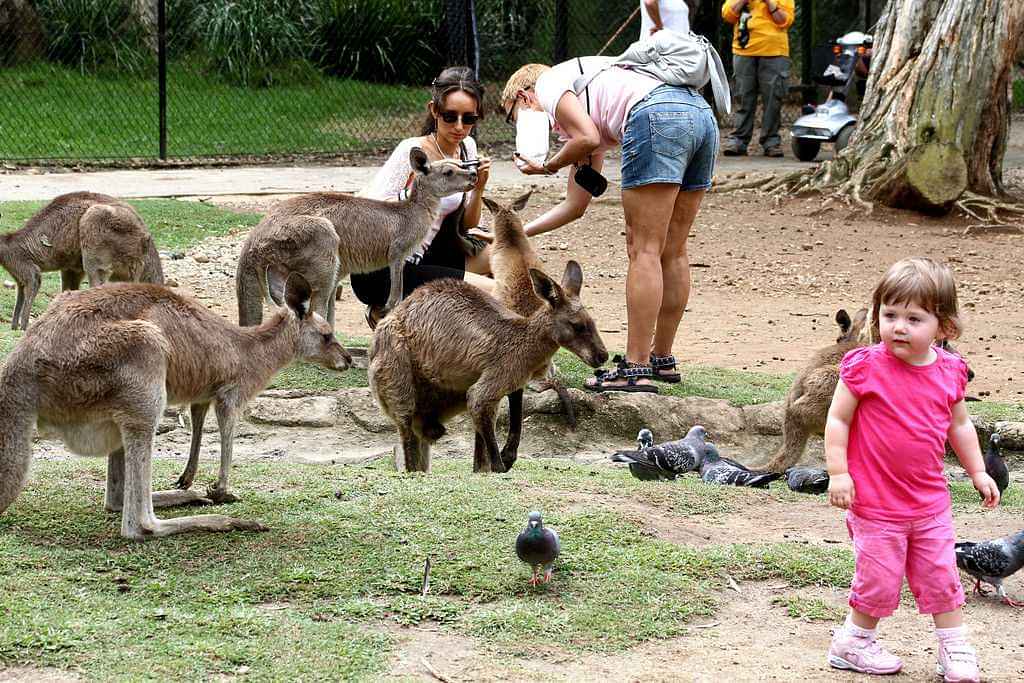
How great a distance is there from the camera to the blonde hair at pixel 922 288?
334 centimetres

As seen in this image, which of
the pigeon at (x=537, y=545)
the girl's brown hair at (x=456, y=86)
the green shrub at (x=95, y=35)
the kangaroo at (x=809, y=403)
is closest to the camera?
the pigeon at (x=537, y=545)

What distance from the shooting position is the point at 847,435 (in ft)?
11.4

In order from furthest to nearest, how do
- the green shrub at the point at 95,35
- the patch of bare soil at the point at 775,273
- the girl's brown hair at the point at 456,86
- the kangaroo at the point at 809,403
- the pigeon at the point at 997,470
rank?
the green shrub at the point at 95,35 → the patch of bare soil at the point at 775,273 → the girl's brown hair at the point at 456,86 → the kangaroo at the point at 809,403 → the pigeon at the point at 997,470

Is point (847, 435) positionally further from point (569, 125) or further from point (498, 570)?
point (569, 125)

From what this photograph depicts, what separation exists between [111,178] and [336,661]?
10.5 metres

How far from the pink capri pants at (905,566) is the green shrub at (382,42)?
14.5m

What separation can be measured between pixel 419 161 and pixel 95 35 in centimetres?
1114

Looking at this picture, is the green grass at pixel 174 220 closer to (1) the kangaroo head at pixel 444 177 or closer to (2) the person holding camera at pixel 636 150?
(1) the kangaroo head at pixel 444 177

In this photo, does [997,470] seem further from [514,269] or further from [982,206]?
[982,206]

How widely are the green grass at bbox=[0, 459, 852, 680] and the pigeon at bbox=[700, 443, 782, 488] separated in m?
0.42

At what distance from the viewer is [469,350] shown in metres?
5.16

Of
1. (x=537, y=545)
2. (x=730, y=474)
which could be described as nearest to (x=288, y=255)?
(x=730, y=474)

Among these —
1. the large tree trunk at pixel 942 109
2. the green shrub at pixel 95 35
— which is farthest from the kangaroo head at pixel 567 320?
the green shrub at pixel 95 35

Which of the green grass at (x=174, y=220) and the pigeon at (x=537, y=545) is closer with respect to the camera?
the pigeon at (x=537, y=545)
